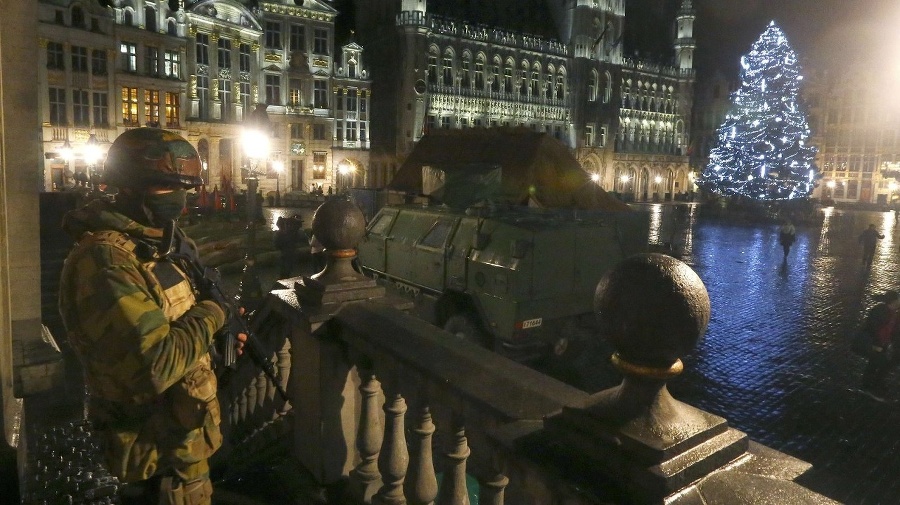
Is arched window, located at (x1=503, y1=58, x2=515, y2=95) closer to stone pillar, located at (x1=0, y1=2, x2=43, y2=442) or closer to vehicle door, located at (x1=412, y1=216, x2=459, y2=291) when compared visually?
vehicle door, located at (x1=412, y1=216, x2=459, y2=291)

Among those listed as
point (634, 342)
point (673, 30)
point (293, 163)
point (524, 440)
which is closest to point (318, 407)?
point (524, 440)

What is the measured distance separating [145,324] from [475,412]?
1298 mm

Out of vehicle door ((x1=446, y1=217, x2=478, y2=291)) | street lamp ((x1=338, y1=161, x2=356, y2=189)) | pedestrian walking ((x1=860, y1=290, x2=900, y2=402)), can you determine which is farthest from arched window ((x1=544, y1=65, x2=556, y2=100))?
pedestrian walking ((x1=860, y1=290, x2=900, y2=402))

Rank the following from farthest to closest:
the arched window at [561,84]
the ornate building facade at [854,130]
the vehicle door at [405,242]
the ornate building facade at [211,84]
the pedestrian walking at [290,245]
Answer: the ornate building facade at [854,130] < the arched window at [561,84] < the ornate building facade at [211,84] < the pedestrian walking at [290,245] < the vehicle door at [405,242]

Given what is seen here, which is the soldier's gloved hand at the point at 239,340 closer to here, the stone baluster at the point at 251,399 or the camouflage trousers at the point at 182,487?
the camouflage trousers at the point at 182,487

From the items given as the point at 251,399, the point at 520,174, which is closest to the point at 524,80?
the point at 520,174

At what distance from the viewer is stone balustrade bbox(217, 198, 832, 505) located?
171cm

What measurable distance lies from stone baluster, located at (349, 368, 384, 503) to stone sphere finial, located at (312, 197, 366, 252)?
31.4 inches

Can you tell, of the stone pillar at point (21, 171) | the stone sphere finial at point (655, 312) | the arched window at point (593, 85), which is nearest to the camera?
the stone sphere finial at point (655, 312)

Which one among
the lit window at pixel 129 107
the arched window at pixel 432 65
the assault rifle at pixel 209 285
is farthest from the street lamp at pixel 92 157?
the arched window at pixel 432 65

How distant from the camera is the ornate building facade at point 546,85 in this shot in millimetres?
49562

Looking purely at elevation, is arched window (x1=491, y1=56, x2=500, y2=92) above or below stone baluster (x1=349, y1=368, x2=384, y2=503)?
above

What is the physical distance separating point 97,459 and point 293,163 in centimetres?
4297

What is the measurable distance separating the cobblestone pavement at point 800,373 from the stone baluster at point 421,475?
4969 millimetres
